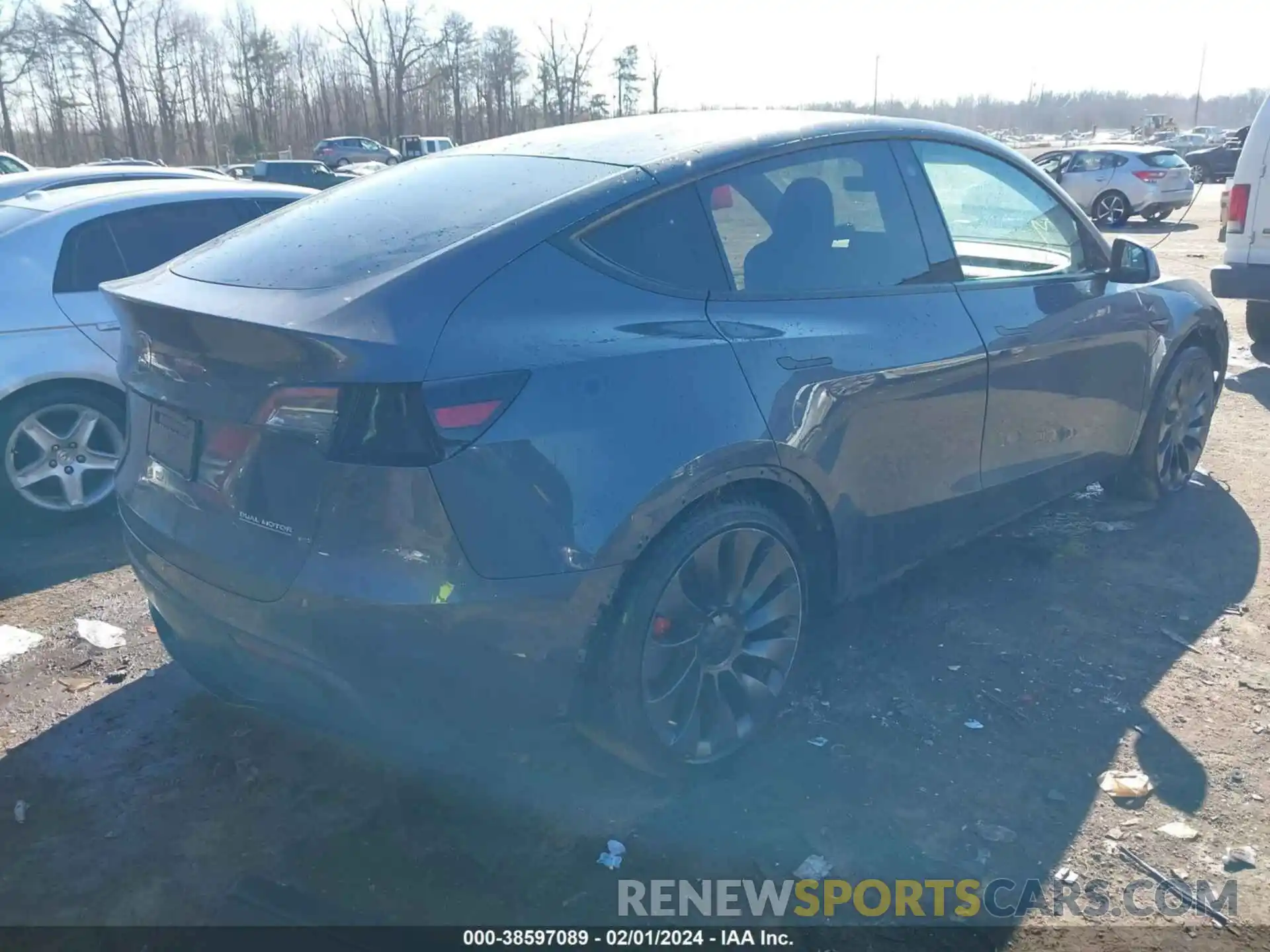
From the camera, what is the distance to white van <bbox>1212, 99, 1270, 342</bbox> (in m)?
7.84

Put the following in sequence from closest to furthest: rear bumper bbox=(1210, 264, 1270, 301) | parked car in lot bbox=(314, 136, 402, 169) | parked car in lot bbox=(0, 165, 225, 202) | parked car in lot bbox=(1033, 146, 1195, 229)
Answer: parked car in lot bbox=(0, 165, 225, 202) → rear bumper bbox=(1210, 264, 1270, 301) → parked car in lot bbox=(1033, 146, 1195, 229) → parked car in lot bbox=(314, 136, 402, 169)

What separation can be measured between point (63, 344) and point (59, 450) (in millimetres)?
520

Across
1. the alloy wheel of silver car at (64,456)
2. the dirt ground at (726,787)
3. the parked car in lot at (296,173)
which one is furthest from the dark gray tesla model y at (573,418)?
the parked car in lot at (296,173)

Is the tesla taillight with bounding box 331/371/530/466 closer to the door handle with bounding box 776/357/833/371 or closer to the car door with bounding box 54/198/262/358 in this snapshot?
the door handle with bounding box 776/357/833/371

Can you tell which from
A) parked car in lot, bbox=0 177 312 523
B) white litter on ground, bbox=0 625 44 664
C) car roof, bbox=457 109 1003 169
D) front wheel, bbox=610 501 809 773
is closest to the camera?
front wheel, bbox=610 501 809 773

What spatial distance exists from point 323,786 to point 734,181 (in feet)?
7.14

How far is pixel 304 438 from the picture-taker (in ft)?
7.62

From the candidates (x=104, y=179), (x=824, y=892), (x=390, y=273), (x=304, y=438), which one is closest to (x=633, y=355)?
(x=390, y=273)

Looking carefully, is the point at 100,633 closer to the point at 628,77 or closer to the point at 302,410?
the point at 302,410

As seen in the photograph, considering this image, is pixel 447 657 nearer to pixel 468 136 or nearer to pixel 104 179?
pixel 104 179

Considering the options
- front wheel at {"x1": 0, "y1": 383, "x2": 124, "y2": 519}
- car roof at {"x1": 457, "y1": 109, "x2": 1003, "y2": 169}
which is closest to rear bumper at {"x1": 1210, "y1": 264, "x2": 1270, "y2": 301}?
car roof at {"x1": 457, "y1": 109, "x2": 1003, "y2": 169}

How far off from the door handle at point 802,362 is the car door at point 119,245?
10.8 ft

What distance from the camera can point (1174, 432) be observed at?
5.00m

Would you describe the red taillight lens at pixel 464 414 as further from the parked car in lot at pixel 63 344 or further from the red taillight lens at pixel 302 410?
the parked car in lot at pixel 63 344
